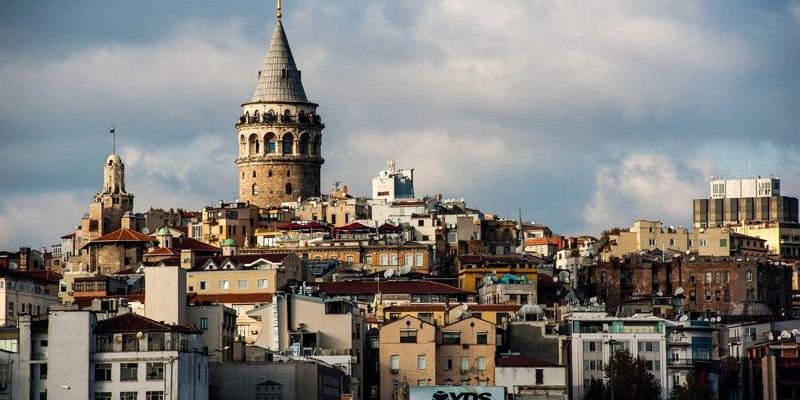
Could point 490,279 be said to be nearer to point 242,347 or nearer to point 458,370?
point 458,370

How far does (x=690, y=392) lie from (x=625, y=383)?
12.9ft

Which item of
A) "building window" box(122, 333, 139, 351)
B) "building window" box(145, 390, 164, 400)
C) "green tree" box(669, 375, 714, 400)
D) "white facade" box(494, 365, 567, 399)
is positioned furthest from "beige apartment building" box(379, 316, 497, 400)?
"building window" box(145, 390, 164, 400)

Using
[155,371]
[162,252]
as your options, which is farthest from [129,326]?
[162,252]

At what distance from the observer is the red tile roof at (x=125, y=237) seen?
7480 inches

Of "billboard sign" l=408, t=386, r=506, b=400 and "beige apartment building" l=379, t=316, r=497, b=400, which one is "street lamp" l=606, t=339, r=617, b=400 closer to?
"billboard sign" l=408, t=386, r=506, b=400

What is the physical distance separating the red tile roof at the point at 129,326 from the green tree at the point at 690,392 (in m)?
34.3

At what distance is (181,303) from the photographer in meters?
128

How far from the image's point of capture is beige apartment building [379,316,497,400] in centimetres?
13738

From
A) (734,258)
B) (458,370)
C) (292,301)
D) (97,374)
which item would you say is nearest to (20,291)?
(292,301)

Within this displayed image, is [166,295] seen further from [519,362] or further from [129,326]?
[519,362]

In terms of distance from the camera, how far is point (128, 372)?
108 meters

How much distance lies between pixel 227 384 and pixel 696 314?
57.0 metres

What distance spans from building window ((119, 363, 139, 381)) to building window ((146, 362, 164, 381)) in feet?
1.61

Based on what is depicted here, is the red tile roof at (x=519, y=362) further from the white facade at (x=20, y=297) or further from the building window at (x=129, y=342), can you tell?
the building window at (x=129, y=342)
